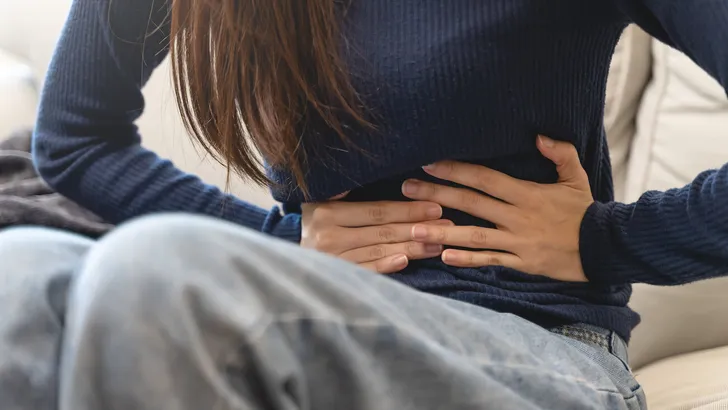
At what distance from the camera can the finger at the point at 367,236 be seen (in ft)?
2.07

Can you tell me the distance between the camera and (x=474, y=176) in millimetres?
604

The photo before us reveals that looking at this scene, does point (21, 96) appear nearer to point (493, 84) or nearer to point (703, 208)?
point (493, 84)

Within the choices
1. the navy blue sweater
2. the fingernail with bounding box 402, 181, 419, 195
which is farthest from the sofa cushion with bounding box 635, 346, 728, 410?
the fingernail with bounding box 402, 181, 419, 195

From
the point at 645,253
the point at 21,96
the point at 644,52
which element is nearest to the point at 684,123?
the point at 644,52

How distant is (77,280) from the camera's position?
13.1 inches

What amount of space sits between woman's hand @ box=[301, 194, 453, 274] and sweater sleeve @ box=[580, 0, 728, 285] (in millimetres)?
140

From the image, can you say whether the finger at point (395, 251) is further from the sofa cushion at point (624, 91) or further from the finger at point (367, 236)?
the sofa cushion at point (624, 91)

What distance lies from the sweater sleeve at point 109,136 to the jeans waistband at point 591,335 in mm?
301

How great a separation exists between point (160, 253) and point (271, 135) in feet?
1.00

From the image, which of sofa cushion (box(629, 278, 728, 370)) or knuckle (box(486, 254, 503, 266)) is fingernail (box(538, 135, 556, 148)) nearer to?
knuckle (box(486, 254, 503, 266))

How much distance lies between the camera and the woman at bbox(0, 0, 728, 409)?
0.99 ft

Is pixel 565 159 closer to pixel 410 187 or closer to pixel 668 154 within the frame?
pixel 410 187

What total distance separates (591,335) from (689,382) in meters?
0.21

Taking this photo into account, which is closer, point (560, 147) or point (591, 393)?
point (591, 393)
